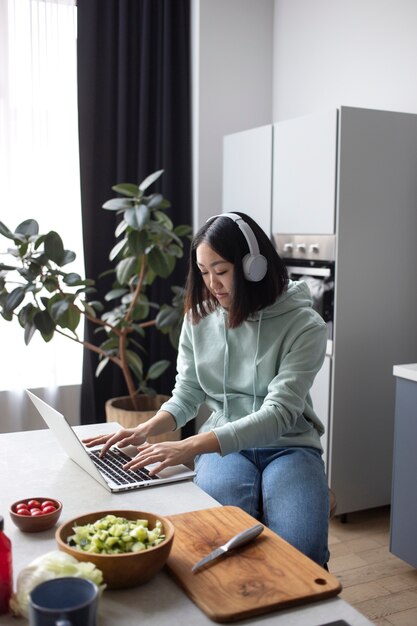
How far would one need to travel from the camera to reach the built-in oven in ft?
9.68

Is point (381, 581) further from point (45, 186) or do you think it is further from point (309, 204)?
point (45, 186)

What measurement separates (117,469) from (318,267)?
1.69 metres

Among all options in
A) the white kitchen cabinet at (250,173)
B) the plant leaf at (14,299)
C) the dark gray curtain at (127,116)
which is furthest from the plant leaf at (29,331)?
the white kitchen cabinet at (250,173)

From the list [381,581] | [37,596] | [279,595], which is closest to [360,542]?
[381,581]

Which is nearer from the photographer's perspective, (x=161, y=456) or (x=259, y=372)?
(x=161, y=456)

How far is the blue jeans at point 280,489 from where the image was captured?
1652mm

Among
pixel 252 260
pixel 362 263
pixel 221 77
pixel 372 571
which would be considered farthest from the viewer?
pixel 221 77

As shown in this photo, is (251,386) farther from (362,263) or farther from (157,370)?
(157,370)

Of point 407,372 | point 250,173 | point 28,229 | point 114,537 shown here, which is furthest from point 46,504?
point 250,173

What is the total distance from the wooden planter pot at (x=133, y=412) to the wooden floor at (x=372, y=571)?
87 cm

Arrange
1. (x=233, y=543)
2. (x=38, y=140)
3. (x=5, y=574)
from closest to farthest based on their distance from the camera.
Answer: (x=5, y=574), (x=233, y=543), (x=38, y=140)

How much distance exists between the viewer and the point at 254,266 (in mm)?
1864

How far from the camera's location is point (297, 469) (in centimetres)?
177

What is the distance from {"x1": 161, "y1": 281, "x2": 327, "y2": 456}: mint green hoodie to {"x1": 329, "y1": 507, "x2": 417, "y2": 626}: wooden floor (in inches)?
32.0
